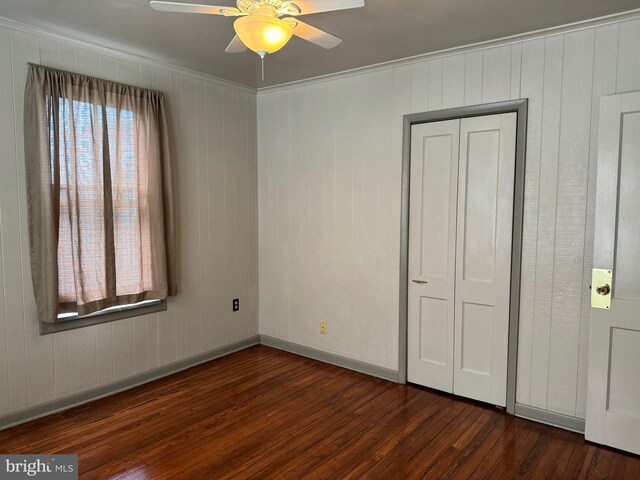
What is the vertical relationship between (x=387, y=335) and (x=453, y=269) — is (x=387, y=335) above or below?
below

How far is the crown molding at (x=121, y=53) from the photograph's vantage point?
2.88m

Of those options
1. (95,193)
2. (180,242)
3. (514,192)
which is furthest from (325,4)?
(180,242)

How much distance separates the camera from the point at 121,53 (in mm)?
3410

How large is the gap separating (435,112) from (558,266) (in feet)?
4.70

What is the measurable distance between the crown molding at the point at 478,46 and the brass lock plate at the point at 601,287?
153 centimetres

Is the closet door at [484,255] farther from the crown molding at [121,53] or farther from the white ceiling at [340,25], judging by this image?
the crown molding at [121,53]

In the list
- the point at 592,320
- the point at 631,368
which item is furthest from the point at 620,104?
the point at 631,368

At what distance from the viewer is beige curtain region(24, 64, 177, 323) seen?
2.97 meters

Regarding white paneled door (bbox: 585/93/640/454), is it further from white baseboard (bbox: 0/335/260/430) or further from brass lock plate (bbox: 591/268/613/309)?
white baseboard (bbox: 0/335/260/430)

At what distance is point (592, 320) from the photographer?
272 centimetres

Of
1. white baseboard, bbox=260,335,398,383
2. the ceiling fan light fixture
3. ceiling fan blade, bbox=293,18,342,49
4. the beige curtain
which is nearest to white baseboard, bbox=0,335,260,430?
white baseboard, bbox=260,335,398,383

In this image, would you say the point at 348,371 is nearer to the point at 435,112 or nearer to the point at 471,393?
the point at 471,393

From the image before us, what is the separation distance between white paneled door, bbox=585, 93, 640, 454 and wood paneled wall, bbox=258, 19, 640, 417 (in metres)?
0.17

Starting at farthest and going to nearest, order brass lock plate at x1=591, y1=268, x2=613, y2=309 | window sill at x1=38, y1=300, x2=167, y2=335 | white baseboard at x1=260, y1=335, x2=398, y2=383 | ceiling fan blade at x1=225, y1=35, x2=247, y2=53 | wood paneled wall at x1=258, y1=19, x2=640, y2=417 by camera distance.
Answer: white baseboard at x1=260, y1=335, x2=398, y2=383 < window sill at x1=38, y1=300, x2=167, y2=335 < wood paneled wall at x1=258, y1=19, x2=640, y2=417 < brass lock plate at x1=591, y1=268, x2=613, y2=309 < ceiling fan blade at x1=225, y1=35, x2=247, y2=53
